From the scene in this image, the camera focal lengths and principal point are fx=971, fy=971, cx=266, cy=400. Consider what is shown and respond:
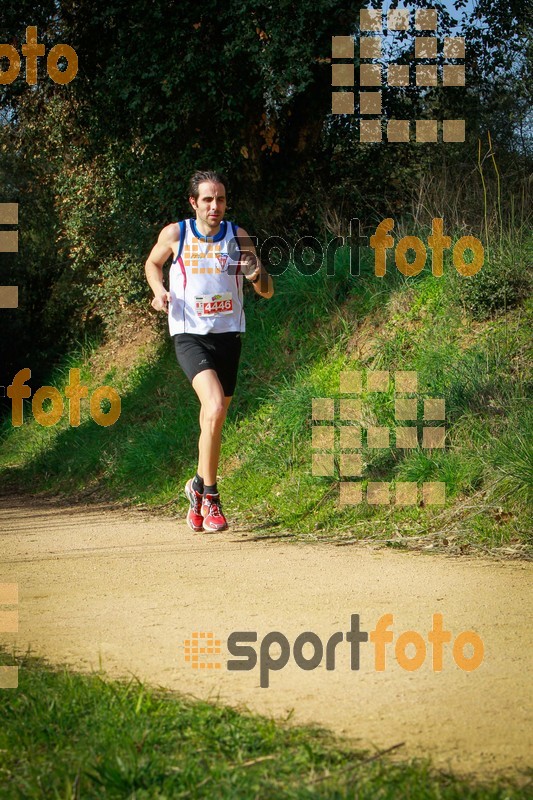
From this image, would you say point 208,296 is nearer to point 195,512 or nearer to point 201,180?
point 201,180

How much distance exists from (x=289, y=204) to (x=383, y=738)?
9528mm

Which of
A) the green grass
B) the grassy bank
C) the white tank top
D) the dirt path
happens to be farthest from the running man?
the green grass

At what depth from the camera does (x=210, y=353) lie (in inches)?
265

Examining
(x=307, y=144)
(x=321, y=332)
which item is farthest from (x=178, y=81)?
(x=321, y=332)

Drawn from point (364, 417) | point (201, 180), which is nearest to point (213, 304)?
point (201, 180)

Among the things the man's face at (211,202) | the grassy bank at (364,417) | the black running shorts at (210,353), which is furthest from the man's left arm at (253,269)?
the grassy bank at (364,417)

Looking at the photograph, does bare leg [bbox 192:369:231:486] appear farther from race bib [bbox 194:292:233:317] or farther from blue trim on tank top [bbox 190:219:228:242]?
blue trim on tank top [bbox 190:219:228:242]

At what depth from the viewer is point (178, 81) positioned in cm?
1062

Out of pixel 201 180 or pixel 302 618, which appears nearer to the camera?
pixel 302 618

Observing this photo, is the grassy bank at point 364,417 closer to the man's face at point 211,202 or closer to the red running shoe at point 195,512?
the red running shoe at point 195,512

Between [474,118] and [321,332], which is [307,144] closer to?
[474,118]

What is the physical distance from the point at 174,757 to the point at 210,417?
157 inches

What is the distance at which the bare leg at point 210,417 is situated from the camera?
6.58 metres

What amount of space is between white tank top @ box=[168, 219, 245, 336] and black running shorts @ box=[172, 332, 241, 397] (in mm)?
62
